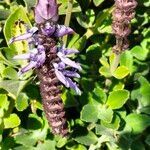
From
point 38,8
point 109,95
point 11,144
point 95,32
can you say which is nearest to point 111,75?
point 109,95

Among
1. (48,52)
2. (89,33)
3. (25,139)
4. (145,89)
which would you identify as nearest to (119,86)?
(145,89)

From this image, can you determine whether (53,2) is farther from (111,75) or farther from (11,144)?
(11,144)

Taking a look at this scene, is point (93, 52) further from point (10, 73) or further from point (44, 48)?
point (44, 48)

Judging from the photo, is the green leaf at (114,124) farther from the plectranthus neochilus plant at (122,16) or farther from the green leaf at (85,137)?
the plectranthus neochilus plant at (122,16)

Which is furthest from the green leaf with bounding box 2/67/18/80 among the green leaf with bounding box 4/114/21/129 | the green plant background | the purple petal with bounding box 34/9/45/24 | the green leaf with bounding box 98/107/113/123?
the purple petal with bounding box 34/9/45/24


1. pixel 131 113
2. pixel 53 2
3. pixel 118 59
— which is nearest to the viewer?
pixel 53 2

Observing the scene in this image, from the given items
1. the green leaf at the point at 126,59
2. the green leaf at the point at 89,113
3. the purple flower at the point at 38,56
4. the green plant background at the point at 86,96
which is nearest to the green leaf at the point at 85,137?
the green plant background at the point at 86,96
